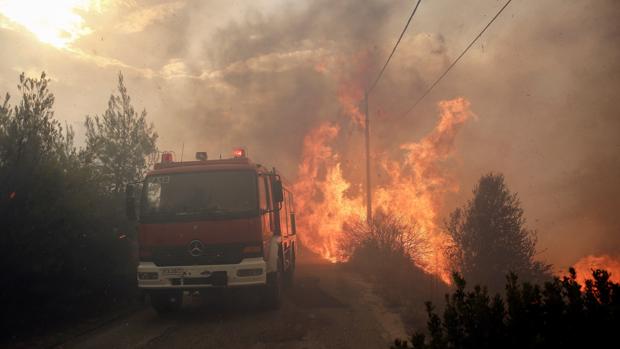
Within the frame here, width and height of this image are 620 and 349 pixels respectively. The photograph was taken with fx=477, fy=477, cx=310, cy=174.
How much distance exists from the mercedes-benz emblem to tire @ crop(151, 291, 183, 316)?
1026mm

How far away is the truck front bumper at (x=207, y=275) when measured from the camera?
902cm

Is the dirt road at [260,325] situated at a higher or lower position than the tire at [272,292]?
lower

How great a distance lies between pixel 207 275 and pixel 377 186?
847 inches

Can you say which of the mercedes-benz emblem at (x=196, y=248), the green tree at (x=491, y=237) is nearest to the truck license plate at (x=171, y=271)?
the mercedes-benz emblem at (x=196, y=248)

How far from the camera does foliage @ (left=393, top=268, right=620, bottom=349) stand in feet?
9.75

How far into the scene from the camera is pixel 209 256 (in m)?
9.09

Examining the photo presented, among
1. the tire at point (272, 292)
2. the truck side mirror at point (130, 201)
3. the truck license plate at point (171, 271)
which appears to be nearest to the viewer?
the truck license plate at point (171, 271)

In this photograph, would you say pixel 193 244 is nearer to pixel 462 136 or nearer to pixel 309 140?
pixel 309 140

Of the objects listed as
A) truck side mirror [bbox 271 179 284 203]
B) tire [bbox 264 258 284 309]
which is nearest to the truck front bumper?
tire [bbox 264 258 284 309]

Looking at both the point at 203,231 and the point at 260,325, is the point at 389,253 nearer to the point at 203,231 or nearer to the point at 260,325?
the point at 260,325

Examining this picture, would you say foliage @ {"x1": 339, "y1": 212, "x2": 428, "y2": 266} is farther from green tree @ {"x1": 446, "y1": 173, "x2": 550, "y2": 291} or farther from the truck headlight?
green tree @ {"x1": 446, "y1": 173, "x2": 550, "y2": 291}

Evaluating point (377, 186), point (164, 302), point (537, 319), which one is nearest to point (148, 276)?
point (164, 302)

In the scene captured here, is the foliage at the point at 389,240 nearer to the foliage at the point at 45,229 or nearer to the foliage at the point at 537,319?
the foliage at the point at 45,229

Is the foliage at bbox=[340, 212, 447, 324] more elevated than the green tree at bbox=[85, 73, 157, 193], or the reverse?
the green tree at bbox=[85, 73, 157, 193]
